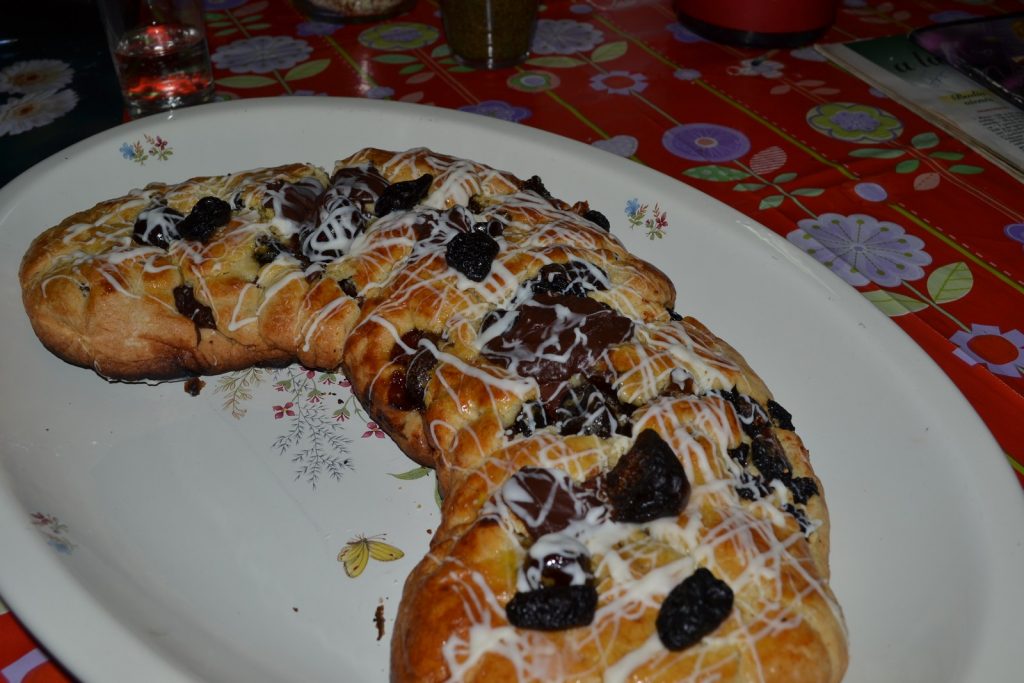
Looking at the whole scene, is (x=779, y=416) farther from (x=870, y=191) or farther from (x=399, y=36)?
(x=399, y=36)

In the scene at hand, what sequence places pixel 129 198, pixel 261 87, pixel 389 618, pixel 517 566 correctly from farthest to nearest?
pixel 261 87 → pixel 129 198 → pixel 389 618 → pixel 517 566

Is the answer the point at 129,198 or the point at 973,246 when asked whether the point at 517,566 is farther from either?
the point at 973,246

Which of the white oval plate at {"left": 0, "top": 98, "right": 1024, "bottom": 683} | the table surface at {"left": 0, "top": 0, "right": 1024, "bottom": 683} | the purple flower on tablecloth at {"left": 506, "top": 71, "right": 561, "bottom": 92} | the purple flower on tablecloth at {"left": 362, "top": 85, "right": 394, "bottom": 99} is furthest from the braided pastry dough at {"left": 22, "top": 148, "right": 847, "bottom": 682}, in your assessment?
the purple flower on tablecloth at {"left": 506, "top": 71, "right": 561, "bottom": 92}

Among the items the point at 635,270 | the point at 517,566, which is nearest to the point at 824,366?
the point at 635,270

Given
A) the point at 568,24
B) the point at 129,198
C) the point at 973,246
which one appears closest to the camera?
the point at 129,198

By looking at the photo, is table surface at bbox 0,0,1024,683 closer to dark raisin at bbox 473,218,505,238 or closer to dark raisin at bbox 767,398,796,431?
dark raisin at bbox 767,398,796,431

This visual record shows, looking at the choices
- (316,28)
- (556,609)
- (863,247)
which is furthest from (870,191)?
(316,28)
